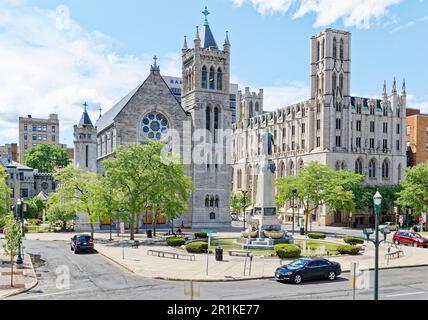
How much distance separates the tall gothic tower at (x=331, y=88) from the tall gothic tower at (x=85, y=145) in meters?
43.6

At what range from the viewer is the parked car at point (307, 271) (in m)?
23.6

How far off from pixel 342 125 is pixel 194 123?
33881mm

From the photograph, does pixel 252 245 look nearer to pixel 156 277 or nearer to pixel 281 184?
pixel 156 277

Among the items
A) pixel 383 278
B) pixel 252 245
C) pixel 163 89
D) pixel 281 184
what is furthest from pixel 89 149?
pixel 383 278

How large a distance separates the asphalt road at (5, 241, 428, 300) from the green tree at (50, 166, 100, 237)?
15734 millimetres

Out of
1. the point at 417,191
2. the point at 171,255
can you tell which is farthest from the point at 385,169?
the point at 171,255

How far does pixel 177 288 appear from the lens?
22.4 metres

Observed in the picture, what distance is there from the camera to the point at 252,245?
Answer: 37344 mm

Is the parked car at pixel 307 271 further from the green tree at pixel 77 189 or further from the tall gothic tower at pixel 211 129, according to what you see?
the tall gothic tower at pixel 211 129

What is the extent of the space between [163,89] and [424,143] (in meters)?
59.4

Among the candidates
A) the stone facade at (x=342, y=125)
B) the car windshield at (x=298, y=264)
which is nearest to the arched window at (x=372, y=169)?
the stone facade at (x=342, y=125)

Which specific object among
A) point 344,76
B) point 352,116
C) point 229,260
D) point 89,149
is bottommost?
point 229,260

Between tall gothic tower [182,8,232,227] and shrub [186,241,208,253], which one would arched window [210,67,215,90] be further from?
shrub [186,241,208,253]

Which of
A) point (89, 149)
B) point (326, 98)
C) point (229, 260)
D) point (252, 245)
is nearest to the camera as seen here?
point (229, 260)
